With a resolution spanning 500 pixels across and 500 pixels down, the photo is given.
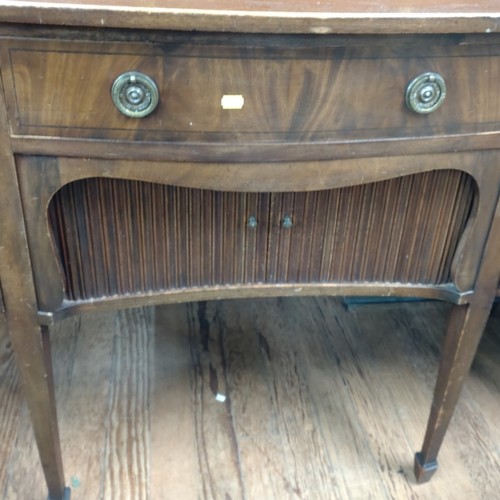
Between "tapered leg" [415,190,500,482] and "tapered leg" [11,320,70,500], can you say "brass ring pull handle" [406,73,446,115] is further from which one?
"tapered leg" [11,320,70,500]

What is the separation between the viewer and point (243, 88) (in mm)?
537

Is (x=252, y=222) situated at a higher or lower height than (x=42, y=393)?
higher

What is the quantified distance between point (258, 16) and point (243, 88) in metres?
0.07

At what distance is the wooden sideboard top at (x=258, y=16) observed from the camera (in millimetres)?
475

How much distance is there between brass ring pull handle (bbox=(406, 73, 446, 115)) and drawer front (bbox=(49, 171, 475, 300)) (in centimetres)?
11

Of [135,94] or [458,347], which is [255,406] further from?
[135,94]

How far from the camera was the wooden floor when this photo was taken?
35.1 inches

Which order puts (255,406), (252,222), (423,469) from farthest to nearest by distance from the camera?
(255,406) → (423,469) → (252,222)

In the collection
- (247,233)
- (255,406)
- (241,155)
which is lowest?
(255,406)

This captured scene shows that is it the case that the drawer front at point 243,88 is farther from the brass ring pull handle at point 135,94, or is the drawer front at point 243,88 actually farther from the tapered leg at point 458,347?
the tapered leg at point 458,347

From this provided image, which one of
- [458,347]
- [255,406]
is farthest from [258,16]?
[255,406]

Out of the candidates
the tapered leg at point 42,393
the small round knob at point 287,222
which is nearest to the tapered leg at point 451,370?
the small round knob at point 287,222

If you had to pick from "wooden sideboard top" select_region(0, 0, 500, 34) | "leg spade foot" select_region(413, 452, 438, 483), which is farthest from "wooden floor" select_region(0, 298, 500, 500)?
"wooden sideboard top" select_region(0, 0, 500, 34)

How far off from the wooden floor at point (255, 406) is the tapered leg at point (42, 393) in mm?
85
